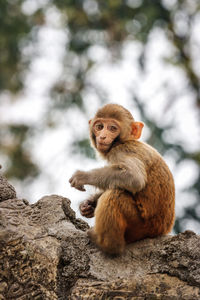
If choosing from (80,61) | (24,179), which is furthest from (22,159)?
(80,61)

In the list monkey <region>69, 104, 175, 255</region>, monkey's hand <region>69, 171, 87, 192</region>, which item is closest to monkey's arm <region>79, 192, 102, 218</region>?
monkey <region>69, 104, 175, 255</region>

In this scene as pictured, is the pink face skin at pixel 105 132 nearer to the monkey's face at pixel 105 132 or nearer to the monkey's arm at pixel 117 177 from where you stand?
the monkey's face at pixel 105 132

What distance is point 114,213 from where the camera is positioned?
4809 mm

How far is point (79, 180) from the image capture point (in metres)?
5.34

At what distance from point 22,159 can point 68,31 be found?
18.8ft

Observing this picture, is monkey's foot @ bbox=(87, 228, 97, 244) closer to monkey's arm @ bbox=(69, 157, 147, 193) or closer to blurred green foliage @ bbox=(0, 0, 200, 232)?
monkey's arm @ bbox=(69, 157, 147, 193)

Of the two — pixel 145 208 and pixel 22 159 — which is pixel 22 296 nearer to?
pixel 145 208

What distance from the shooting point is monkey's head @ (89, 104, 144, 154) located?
5652mm

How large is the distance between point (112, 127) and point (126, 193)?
1.04 meters

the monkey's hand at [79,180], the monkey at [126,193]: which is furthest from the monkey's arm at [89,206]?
the monkey's hand at [79,180]

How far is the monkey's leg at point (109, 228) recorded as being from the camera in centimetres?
473

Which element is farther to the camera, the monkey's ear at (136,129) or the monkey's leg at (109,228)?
the monkey's ear at (136,129)

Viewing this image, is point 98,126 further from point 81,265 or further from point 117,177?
point 81,265

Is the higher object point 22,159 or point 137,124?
point 22,159
